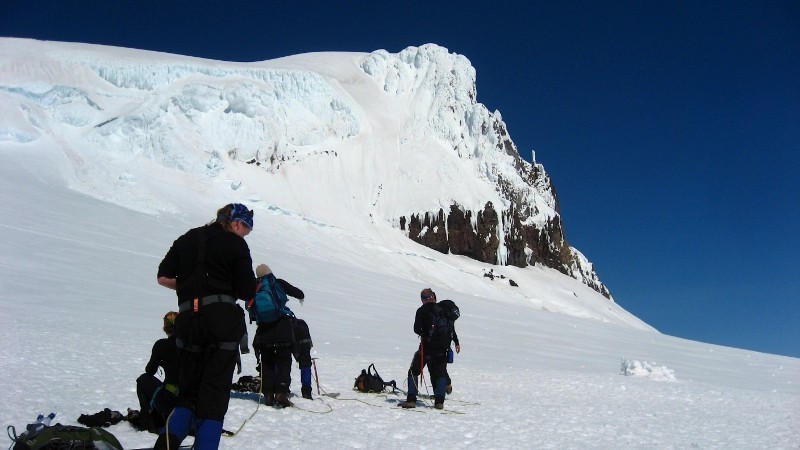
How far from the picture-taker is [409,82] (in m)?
60.3

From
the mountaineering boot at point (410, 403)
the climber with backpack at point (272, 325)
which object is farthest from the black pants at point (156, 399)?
the mountaineering boot at point (410, 403)

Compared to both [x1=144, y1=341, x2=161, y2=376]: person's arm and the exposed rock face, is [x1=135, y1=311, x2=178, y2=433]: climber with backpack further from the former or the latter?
the exposed rock face

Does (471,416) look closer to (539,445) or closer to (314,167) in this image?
(539,445)

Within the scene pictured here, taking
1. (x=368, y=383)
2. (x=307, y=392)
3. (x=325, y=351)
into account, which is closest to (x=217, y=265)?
A: (x=307, y=392)

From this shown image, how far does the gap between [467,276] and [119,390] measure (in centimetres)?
3655

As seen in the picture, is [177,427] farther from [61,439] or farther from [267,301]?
[267,301]

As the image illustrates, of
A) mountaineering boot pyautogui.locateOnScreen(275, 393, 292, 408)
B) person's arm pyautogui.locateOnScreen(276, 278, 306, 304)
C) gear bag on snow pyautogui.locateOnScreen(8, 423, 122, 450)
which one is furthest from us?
person's arm pyautogui.locateOnScreen(276, 278, 306, 304)

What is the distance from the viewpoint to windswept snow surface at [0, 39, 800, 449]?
5.70m

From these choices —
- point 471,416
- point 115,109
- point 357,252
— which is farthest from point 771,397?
point 115,109

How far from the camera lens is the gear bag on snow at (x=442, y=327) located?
293 inches

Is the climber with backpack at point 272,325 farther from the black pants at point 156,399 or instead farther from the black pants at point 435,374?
the black pants at point 156,399

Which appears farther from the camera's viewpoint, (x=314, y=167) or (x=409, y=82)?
(x=409, y=82)

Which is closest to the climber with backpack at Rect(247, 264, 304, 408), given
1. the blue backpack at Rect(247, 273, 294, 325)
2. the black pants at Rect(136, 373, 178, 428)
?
the blue backpack at Rect(247, 273, 294, 325)

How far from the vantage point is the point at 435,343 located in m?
7.44
